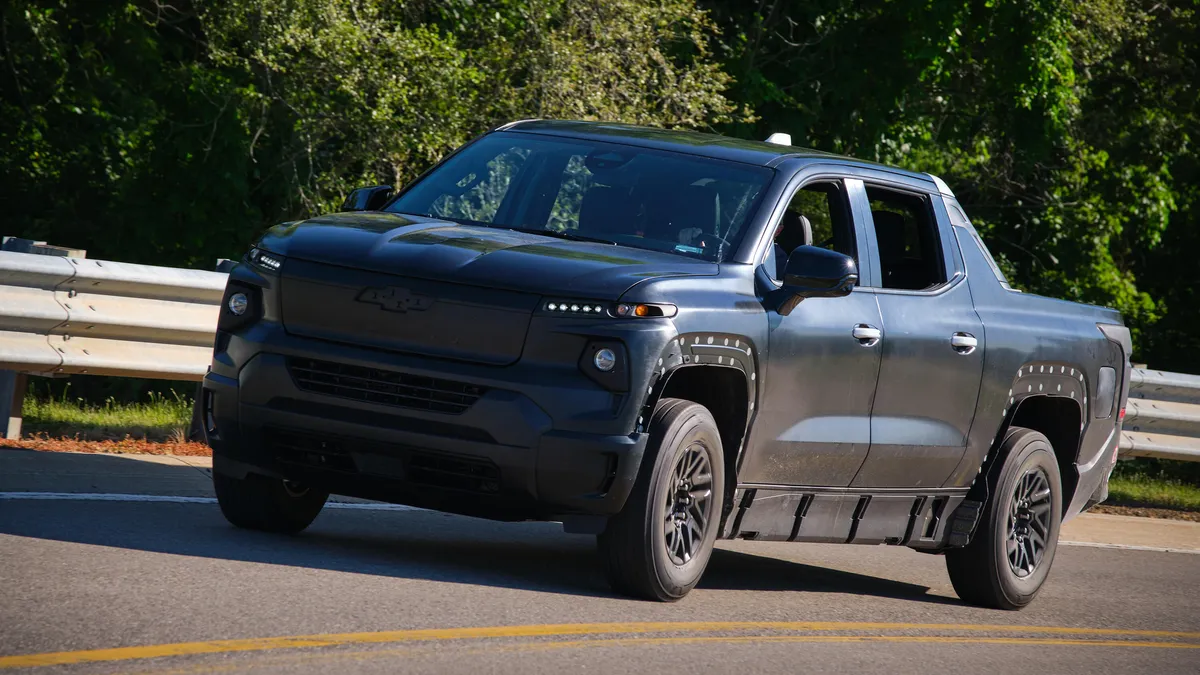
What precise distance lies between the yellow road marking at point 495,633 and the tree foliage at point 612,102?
9318 mm

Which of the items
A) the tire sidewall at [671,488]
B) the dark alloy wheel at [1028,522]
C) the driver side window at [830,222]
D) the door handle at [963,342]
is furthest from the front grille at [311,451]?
the dark alloy wheel at [1028,522]

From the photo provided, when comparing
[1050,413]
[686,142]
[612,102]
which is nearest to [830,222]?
[686,142]

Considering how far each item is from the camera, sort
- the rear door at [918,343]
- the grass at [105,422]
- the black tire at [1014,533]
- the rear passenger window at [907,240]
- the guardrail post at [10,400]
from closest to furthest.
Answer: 1. the rear door at [918,343]
2. the rear passenger window at [907,240]
3. the black tire at [1014,533]
4. the guardrail post at [10,400]
5. the grass at [105,422]

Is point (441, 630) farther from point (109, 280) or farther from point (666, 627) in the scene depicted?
point (109, 280)

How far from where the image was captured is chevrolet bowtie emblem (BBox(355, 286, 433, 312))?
669cm

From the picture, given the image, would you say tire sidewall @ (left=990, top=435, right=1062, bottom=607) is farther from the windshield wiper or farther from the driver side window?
the windshield wiper

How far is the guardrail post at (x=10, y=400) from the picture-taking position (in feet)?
32.3

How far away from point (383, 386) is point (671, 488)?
1197mm

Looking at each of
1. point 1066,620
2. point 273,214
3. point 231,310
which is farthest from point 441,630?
point 273,214

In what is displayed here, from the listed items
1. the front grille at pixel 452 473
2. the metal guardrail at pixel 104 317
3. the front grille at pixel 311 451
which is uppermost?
the front grille at pixel 452 473

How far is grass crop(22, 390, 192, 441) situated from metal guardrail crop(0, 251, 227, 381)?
70 centimetres

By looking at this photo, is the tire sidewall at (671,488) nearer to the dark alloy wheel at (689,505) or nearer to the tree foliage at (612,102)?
the dark alloy wheel at (689,505)

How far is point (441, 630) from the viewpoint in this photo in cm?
598

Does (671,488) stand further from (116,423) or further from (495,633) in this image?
(116,423)
